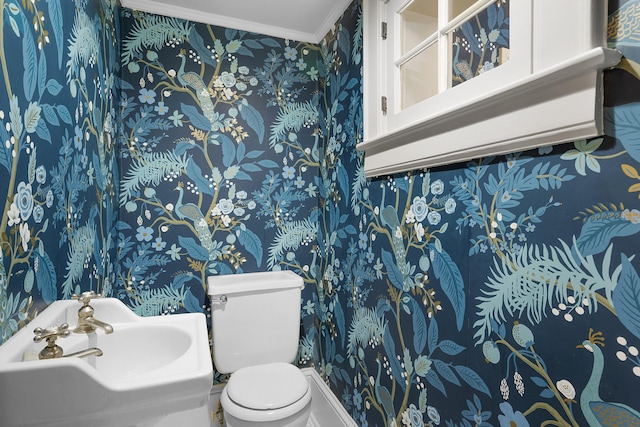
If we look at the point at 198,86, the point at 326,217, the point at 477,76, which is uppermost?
the point at 198,86

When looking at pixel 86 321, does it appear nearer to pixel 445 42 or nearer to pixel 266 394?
pixel 266 394

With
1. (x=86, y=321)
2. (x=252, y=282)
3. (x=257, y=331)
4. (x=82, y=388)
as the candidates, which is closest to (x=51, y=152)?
(x=86, y=321)

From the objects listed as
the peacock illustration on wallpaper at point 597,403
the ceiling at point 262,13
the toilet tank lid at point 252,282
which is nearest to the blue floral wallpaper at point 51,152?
the ceiling at point 262,13

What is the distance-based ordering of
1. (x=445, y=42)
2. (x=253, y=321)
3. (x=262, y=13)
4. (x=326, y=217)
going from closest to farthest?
(x=445, y=42) → (x=253, y=321) → (x=262, y=13) → (x=326, y=217)

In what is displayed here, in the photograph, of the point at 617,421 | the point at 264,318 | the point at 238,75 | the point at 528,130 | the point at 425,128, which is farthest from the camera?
the point at 238,75

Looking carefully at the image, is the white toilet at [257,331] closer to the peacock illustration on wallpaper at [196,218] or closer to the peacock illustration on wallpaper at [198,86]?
the peacock illustration on wallpaper at [196,218]

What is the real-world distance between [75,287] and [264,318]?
2.87ft

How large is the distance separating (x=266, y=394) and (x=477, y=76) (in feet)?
4.63

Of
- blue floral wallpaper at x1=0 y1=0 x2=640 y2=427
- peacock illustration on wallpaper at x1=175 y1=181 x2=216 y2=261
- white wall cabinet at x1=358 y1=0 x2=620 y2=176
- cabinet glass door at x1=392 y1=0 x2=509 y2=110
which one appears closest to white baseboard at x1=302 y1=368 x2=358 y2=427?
blue floral wallpaper at x1=0 y1=0 x2=640 y2=427

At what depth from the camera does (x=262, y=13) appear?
1845mm

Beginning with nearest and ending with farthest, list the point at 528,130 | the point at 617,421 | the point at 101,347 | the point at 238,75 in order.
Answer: the point at 617,421
the point at 528,130
the point at 101,347
the point at 238,75

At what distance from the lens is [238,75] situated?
1.94 meters

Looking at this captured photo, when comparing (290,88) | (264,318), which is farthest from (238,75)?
(264,318)

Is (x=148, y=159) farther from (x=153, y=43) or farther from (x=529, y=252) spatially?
(x=529, y=252)
